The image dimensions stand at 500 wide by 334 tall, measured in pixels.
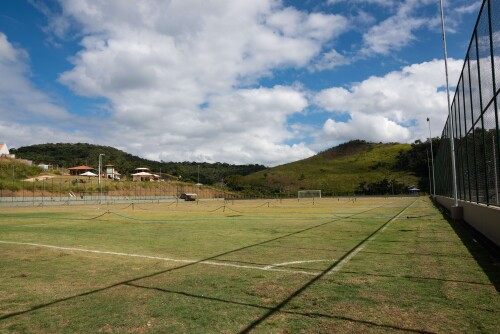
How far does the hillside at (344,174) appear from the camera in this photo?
107 metres

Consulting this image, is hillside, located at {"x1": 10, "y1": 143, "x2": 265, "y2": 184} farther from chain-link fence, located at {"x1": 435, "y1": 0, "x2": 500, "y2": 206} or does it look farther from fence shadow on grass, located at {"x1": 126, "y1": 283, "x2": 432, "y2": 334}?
fence shadow on grass, located at {"x1": 126, "y1": 283, "x2": 432, "y2": 334}

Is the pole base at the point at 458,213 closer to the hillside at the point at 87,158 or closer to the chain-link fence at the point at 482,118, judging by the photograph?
the chain-link fence at the point at 482,118

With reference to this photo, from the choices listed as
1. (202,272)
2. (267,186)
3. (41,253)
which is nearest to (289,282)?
(202,272)

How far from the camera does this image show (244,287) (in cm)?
638

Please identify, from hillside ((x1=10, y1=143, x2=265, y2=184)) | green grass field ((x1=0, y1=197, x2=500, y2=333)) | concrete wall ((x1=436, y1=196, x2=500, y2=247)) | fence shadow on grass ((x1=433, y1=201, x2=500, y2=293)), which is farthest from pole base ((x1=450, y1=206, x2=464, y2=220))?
hillside ((x1=10, y1=143, x2=265, y2=184))

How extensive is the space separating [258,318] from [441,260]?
574 cm

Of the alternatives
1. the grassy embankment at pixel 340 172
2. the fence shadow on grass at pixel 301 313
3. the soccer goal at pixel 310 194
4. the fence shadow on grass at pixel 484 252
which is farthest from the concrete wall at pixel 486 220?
the grassy embankment at pixel 340 172

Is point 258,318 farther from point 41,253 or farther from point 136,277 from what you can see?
point 41,253

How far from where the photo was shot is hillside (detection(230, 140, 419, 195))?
350 ft

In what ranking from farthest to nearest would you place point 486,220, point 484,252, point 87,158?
point 87,158, point 486,220, point 484,252

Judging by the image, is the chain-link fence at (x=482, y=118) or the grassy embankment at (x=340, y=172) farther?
the grassy embankment at (x=340, y=172)

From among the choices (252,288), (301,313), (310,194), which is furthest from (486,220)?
(310,194)

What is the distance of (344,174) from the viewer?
5084 inches

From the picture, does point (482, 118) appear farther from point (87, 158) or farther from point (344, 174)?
point (87, 158)
